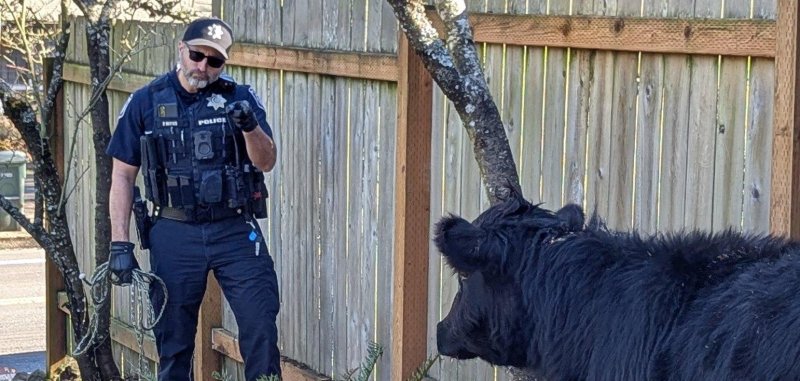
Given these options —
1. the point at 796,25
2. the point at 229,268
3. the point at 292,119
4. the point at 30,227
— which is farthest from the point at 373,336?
the point at 796,25

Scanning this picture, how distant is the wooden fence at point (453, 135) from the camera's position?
393cm

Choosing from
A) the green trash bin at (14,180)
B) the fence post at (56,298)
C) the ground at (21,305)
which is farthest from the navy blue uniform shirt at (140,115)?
the green trash bin at (14,180)

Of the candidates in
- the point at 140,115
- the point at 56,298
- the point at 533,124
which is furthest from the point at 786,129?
the point at 56,298

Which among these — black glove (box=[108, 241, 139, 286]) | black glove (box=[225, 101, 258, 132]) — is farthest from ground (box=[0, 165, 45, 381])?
black glove (box=[225, 101, 258, 132])

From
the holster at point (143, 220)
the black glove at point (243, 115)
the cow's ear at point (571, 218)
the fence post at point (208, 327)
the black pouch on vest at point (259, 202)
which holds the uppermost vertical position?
the black glove at point (243, 115)

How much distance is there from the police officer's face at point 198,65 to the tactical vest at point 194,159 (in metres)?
0.10

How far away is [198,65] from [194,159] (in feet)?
1.43

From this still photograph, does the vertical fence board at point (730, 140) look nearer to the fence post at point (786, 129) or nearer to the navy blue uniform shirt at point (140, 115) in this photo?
the fence post at point (786, 129)

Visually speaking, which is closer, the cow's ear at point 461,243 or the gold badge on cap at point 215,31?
the cow's ear at point 461,243

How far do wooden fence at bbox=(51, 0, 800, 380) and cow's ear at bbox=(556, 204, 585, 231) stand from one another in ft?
2.68

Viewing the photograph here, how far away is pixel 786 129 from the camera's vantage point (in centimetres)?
361

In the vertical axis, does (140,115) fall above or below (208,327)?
above

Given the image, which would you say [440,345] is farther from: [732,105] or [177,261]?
[177,261]

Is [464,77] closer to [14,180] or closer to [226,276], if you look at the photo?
[226,276]
